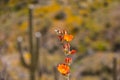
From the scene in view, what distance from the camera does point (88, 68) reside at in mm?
14359

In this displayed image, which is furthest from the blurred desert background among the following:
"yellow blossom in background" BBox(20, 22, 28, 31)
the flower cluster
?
the flower cluster

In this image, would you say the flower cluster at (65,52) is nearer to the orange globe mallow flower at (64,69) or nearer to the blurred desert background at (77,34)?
the orange globe mallow flower at (64,69)

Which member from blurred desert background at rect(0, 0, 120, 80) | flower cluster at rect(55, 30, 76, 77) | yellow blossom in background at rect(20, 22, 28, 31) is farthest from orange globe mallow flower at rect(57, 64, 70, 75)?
yellow blossom in background at rect(20, 22, 28, 31)

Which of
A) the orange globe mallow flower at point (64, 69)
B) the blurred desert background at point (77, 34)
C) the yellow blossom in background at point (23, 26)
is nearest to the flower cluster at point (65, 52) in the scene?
the orange globe mallow flower at point (64, 69)

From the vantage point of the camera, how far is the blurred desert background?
14219mm

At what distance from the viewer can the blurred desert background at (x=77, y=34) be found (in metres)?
14.2

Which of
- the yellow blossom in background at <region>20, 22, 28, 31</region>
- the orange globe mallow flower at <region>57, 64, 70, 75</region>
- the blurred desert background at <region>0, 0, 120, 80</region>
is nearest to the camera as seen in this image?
the orange globe mallow flower at <region>57, 64, 70, 75</region>

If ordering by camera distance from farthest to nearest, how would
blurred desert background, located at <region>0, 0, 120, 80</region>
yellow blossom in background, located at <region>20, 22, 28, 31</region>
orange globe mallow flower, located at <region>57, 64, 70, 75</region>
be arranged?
yellow blossom in background, located at <region>20, 22, 28, 31</region> < blurred desert background, located at <region>0, 0, 120, 80</region> < orange globe mallow flower, located at <region>57, 64, 70, 75</region>

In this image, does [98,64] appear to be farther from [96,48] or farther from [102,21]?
[102,21]

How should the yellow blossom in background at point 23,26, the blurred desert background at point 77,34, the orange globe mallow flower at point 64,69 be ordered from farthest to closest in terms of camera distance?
1. the yellow blossom in background at point 23,26
2. the blurred desert background at point 77,34
3. the orange globe mallow flower at point 64,69

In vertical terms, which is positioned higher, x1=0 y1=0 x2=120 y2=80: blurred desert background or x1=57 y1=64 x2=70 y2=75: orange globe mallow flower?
x1=57 y1=64 x2=70 y2=75: orange globe mallow flower

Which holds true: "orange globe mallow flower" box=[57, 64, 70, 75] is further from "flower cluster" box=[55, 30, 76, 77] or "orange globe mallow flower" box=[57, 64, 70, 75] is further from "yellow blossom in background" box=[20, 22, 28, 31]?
"yellow blossom in background" box=[20, 22, 28, 31]

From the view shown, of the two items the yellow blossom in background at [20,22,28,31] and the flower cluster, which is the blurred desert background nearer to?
the yellow blossom in background at [20,22,28,31]

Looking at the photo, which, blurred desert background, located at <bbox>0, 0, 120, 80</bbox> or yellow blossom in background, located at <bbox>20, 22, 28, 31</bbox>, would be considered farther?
yellow blossom in background, located at <bbox>20, 22, 28, 31</bbox>
